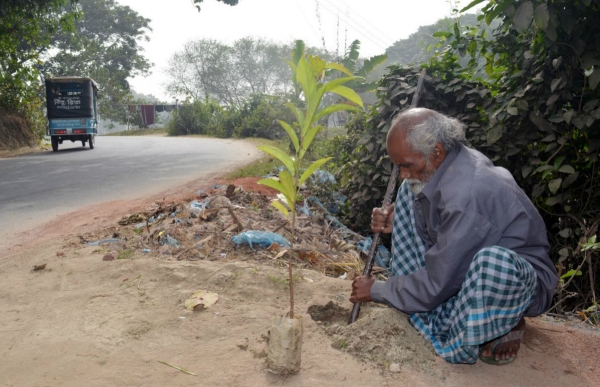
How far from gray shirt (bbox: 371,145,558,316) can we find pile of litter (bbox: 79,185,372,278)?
4.79ft

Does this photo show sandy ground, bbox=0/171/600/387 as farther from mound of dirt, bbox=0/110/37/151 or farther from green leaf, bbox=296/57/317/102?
mound of dirt, bbox=0/110/37/151

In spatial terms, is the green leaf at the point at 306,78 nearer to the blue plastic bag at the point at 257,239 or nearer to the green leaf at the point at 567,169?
the blue plastic bag at the point at 257,239

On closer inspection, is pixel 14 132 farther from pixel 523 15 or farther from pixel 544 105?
pixel 523 15

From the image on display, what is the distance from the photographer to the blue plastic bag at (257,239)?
4.02 m

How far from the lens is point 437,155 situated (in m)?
2.47

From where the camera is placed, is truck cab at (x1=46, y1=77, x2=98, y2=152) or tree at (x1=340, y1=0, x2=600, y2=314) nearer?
tree at (x1=340, y1=0, x2=600, y2=314)

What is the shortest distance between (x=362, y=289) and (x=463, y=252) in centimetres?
62

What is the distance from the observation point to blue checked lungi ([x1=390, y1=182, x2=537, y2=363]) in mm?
2139

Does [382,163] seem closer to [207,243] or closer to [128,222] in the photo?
[207,243]

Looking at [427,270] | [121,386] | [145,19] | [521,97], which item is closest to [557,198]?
[521,97]

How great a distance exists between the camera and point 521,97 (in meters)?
3.78

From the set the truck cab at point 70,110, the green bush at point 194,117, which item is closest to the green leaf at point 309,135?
the truck cab at point 70,110

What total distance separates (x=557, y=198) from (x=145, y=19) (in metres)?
37.3

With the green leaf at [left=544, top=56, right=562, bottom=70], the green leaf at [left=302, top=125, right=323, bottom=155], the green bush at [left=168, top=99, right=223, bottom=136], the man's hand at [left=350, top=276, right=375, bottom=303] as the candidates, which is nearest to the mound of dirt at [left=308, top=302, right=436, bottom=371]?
the man's hand at [left=350, top=276, right=375, bottom=303]
